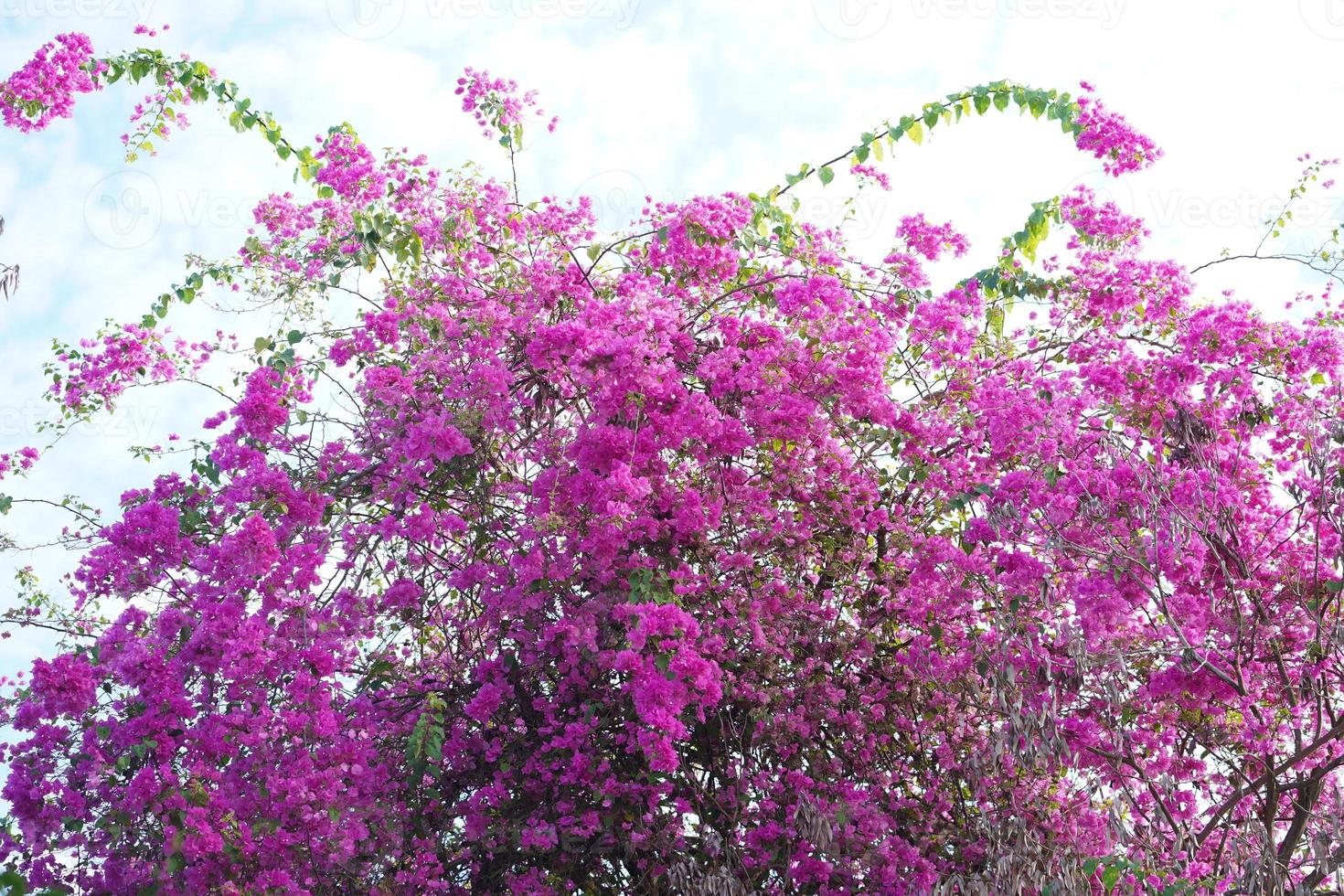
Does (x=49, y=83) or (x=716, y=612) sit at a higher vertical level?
(x=49, y=83)

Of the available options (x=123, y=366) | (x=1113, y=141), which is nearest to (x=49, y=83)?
(x=123, y=366)

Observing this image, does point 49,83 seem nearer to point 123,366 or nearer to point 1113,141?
point 123,366

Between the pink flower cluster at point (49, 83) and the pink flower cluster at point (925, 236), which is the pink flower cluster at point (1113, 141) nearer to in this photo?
the pink flower cluster at point (925, 236)

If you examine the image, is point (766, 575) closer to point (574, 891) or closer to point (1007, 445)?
point (1007, 445)

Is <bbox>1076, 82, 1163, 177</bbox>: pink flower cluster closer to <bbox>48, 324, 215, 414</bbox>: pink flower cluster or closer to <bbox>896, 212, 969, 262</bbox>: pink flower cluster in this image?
<bbox>896, 212, 969, 262</bbox>: pink flower cluster

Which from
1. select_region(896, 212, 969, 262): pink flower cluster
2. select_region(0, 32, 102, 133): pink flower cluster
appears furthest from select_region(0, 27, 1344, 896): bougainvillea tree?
select_region(0, 32, 102, 133): pink flower cluster

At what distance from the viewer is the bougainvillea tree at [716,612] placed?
424 cm

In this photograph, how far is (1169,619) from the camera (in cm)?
418

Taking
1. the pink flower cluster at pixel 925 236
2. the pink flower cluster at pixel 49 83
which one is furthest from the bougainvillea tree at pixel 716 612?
the pink flower cluster at pixel 49 83

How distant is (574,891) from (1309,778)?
291 cm

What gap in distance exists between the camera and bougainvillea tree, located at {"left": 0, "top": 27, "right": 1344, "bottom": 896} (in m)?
4.24

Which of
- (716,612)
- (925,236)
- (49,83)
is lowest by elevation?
(716,612)

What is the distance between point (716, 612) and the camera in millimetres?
4734

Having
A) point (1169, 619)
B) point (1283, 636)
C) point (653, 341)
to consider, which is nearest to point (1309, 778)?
point (1283, 636)
